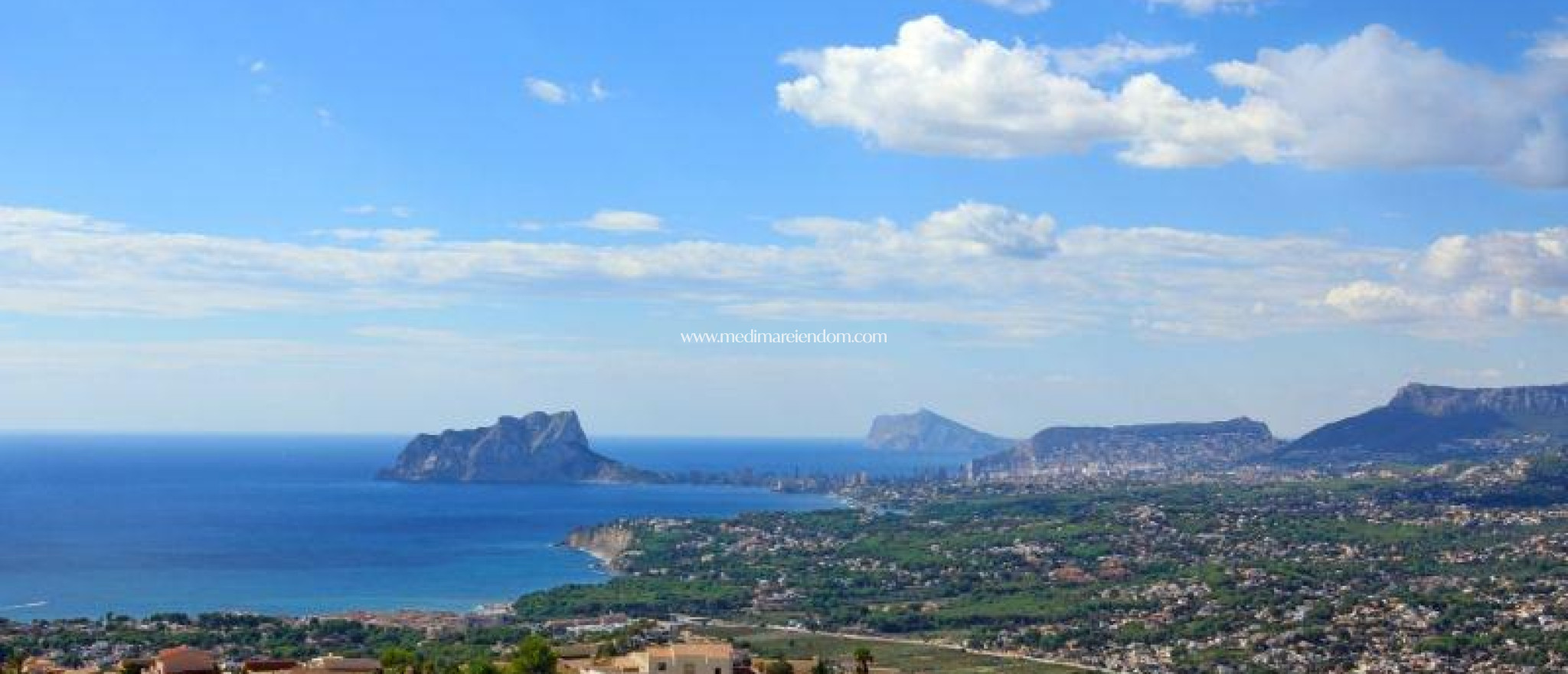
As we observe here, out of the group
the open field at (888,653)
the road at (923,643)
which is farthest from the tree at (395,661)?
the road at (923,643)

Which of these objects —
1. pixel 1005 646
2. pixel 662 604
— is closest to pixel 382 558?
pixel 662 604

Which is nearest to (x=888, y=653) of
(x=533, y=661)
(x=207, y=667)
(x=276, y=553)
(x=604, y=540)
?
(x=533, y=661)

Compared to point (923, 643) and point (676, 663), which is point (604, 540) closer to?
point (923, 643)

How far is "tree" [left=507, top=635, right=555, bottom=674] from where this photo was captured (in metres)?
43.4

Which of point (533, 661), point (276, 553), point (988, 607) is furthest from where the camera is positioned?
point (276, 553)

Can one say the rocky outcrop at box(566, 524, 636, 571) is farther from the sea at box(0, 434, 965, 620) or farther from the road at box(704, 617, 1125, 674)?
the road at box(704, 617, 1125, 674)

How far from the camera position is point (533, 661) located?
4369 cm

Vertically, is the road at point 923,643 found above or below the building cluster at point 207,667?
below

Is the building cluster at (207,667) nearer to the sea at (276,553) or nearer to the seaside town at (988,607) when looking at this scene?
the seaside town at (988,607)

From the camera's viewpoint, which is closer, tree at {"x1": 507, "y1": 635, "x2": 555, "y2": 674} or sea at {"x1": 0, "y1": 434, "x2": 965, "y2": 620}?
tree at {"x1": 507, "y1": 635, "x2": 555, "y2": 674}

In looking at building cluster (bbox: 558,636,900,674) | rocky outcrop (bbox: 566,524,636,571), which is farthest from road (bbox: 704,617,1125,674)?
rocky outcrop (bbox: 566,524,636,571)

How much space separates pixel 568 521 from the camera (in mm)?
172250

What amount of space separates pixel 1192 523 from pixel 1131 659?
62.4 meters

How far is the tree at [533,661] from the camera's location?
4341 cm
